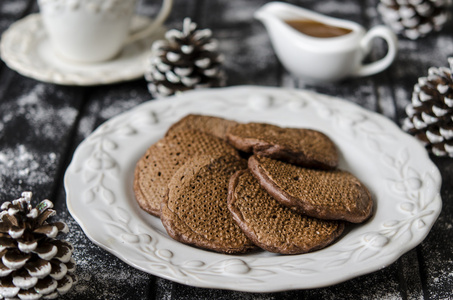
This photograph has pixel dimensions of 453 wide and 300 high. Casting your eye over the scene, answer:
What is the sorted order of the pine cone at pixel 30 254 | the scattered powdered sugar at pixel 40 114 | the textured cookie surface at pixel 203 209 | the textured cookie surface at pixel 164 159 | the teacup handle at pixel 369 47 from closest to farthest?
the pine cone at pixel 30 254, the textured cookie surface at pixel 203 209, the textured cookie surface at pixel 164 159, the scattered powdered sugar at pixel 40 114, the teacup handle at pixel 369 47

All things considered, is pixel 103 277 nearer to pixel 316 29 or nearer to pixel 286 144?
pixel 286 144

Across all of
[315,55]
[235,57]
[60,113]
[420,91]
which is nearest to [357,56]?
[315,55]

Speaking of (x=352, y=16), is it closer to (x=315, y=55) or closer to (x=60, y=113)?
(x=315, y=55)

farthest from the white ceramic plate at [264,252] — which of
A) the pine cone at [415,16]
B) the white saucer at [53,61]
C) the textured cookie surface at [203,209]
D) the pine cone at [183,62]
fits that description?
the pine cone at [415,16]

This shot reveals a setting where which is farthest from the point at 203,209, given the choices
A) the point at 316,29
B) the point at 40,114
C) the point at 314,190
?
the point at 316,29

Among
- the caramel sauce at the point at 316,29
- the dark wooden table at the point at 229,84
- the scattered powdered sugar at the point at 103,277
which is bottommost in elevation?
the dark wooden table at the point at 229,84

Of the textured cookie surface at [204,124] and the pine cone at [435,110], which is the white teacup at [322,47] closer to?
the pine cone at [435,110]
